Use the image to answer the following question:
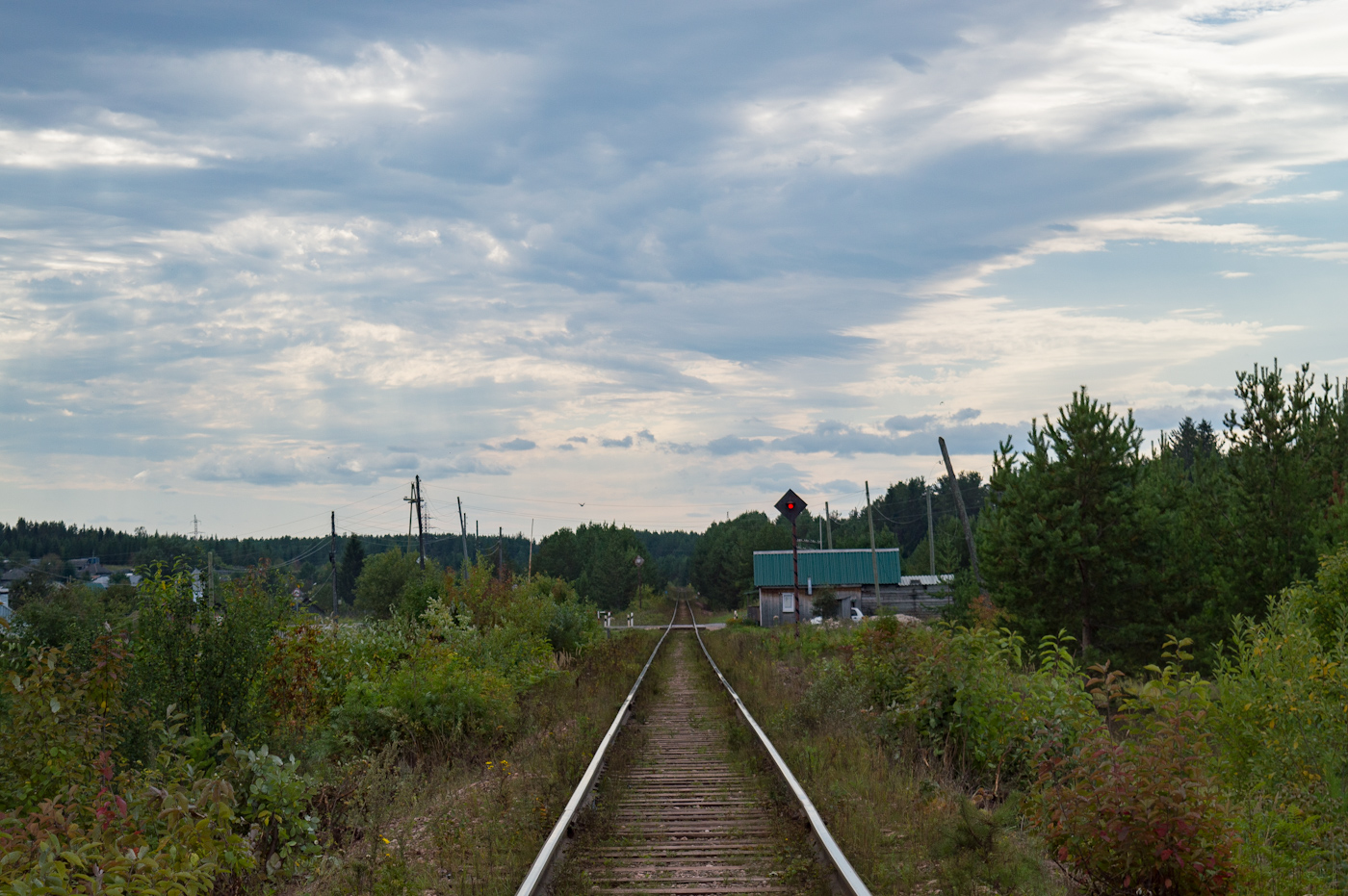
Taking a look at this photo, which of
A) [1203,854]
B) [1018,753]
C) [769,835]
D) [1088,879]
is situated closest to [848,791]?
[769,835]

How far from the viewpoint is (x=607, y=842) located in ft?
25.3

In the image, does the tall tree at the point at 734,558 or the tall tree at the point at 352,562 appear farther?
the tall tree at the point at 352,562

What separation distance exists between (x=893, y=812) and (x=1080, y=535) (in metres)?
21.3

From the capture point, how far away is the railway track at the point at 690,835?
6395mm

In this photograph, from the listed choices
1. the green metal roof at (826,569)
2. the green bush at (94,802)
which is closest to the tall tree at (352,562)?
the green metal roof at (826,569)

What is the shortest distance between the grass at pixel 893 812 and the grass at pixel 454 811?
245 cm

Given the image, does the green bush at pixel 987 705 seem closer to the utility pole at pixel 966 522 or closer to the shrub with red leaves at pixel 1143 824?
the shrub with red leaves at pixel 1143 824

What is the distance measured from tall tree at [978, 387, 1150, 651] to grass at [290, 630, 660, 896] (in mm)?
17585

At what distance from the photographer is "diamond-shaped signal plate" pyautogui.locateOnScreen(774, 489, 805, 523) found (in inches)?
1129

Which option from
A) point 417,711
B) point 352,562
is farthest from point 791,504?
point 352,562

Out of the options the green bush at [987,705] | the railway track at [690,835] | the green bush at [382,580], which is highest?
the green bush at [987,705]

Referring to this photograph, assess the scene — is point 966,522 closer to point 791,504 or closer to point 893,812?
A: point 791,504

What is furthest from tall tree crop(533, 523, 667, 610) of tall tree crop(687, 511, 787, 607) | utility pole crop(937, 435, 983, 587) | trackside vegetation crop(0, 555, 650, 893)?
trackside vegetation crop(0, 555, 650, 893)

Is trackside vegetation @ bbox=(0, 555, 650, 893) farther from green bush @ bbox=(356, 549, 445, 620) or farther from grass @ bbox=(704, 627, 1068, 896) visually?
green bush @ bbox=(356, 549, 445, 620)
